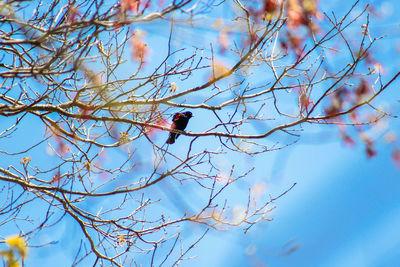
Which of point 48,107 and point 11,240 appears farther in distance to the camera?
point 48,107

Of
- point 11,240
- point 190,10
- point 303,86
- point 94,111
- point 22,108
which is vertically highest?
point 22,108

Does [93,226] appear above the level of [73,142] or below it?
below

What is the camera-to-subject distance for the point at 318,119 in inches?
115

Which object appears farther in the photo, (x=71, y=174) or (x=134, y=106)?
(x=71, y=174)

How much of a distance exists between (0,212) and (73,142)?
0.85 metres

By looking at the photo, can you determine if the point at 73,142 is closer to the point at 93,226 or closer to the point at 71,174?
the point at 71,174

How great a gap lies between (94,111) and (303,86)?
164cm

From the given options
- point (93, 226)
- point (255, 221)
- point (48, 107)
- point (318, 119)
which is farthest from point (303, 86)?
point (93, 226)

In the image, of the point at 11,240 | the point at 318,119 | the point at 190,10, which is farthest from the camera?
the point at 318,119

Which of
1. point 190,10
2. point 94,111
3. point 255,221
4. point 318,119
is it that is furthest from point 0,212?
point 318,119

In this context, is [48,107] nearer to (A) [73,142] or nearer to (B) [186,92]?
(A) [73,142]

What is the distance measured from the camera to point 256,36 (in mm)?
3035

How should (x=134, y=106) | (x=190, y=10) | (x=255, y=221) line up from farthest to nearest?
(x=255, y=221) → (x=134, y=106) → (x=190, y=10)

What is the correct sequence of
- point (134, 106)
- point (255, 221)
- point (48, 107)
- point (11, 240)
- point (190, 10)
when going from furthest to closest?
point (255, 221) < point (134, 106) < point (48, 107) < point (190, 10) < point (11, 240)
